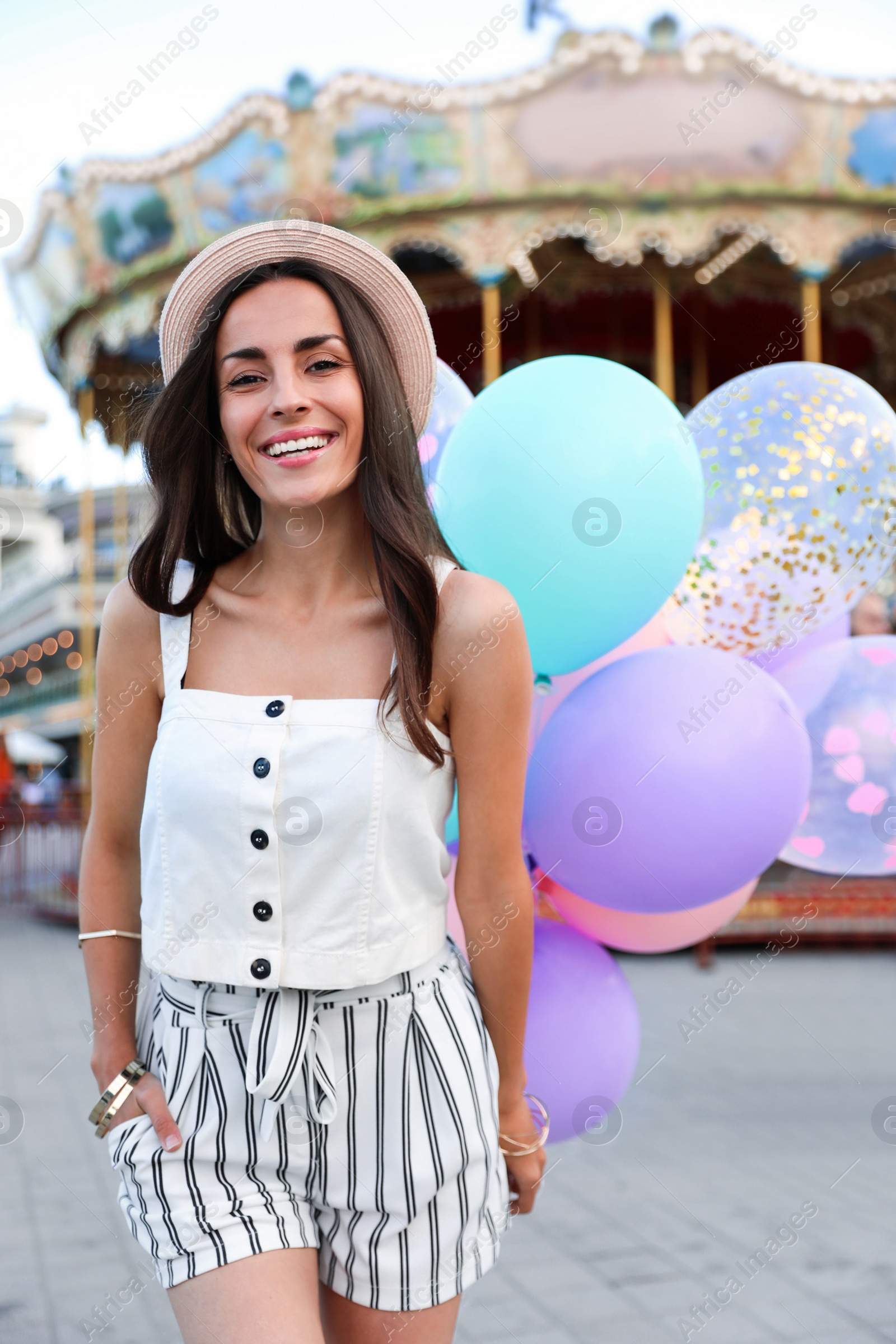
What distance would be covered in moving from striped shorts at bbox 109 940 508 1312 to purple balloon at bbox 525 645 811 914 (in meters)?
0.54

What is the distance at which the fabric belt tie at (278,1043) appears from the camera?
1.33m

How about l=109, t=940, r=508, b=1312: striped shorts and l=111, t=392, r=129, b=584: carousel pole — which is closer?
l=109, t=940, r=508, b=1312: striped shorts

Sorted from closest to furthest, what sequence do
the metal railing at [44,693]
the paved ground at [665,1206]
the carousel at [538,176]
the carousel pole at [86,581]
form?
the paved ground at [665,1206], the carousel at [538,176], the carousel pole at [86,581], the metal railing at [44,693]

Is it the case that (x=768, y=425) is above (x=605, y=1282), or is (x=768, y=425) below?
above

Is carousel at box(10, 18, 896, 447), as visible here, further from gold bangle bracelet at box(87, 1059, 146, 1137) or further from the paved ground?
gold bangle bracelet at box(87, 1059, 146, 1137)

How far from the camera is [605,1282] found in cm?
326

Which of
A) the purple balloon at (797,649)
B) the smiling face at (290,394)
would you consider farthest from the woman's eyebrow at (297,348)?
the purple balloon at (797,649)

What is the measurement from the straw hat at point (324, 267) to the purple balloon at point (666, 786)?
0.59 metres

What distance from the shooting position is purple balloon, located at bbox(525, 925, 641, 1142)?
1.97m

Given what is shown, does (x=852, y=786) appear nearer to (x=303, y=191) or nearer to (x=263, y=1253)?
(x=263, y=1253)

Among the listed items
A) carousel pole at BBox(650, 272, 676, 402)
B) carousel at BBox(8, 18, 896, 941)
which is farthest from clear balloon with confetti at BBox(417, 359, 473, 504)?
carousel pole at BBox(650, 272, 676, 402)

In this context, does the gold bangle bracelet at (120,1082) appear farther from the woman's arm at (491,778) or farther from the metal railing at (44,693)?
the metal railing at (44,693)

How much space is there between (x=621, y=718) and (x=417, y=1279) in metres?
0.89

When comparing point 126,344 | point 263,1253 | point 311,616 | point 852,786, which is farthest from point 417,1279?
point 126,344
